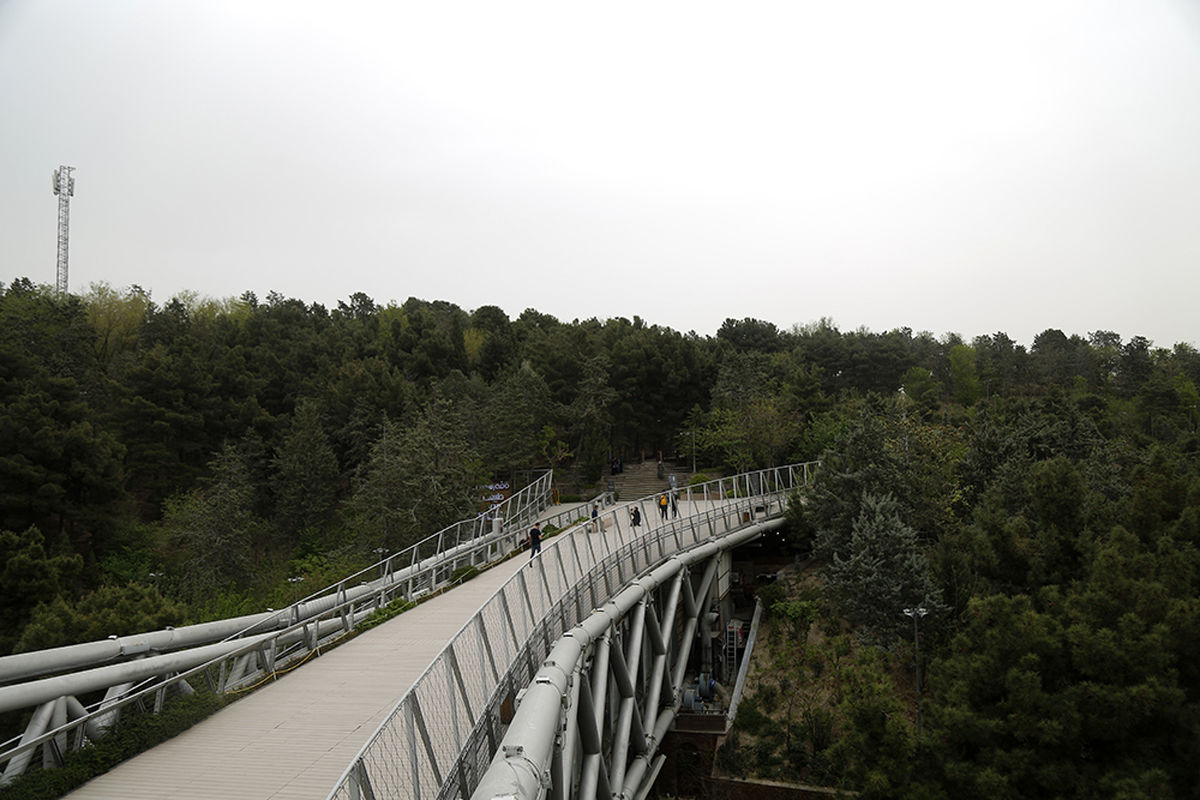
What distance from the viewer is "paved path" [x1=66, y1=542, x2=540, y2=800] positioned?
798 centimetres

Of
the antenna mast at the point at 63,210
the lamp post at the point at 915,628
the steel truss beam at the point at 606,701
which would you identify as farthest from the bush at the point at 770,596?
the antenna mast at the point at 63,210

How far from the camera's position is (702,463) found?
4894cm

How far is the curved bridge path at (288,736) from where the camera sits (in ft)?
26.2

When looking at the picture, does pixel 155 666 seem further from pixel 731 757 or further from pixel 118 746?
pixel 731 757

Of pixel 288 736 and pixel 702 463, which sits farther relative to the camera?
pixel 702 463

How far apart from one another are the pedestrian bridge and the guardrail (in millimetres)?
31

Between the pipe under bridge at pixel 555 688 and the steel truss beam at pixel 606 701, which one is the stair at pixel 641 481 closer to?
the steel truss beam at pixel 606 701

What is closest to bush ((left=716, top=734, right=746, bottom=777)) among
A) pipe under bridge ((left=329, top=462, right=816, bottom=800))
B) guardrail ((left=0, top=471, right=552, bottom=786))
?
pipe under bridge ((left=329, top=462, right=816, bottom=800))

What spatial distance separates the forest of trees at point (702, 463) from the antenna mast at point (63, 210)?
15.6 ft

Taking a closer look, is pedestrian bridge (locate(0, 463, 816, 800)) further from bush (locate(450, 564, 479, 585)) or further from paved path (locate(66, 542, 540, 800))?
bush (locate(450, 564, 479, 585))

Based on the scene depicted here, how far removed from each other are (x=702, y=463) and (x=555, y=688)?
134 ft

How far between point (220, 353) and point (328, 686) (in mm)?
40369

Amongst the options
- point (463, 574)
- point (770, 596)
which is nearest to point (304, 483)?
point (463, 574)

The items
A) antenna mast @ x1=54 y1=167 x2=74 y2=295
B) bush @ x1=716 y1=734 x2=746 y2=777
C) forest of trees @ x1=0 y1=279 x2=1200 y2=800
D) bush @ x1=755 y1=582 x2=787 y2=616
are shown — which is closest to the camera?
forest of trees @ x1=0 y1=279 x2=1200 y2=800
